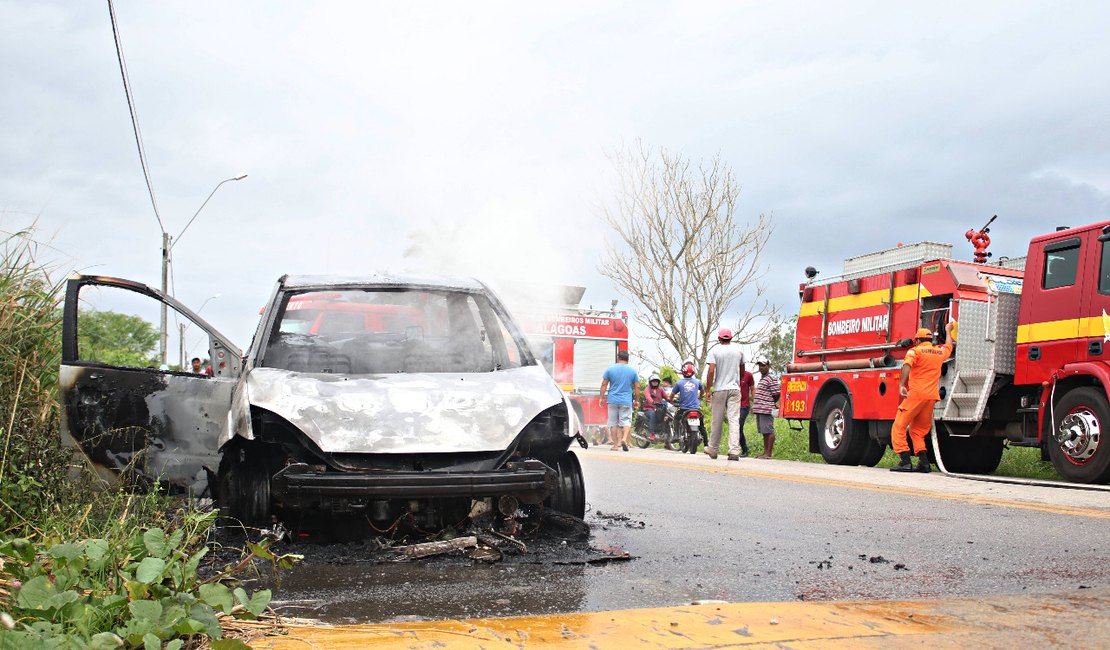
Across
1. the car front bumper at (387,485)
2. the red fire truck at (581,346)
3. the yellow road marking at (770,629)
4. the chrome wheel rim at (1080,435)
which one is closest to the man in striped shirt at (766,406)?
the chrome wheel rim at (1080,435)

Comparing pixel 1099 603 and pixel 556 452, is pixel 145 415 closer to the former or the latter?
pixel 556 452

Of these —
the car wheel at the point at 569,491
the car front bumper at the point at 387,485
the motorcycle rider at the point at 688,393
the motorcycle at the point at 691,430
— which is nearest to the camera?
the car front bumper at the point at 387,485

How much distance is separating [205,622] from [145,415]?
3320 mm

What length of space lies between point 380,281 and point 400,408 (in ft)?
4.57

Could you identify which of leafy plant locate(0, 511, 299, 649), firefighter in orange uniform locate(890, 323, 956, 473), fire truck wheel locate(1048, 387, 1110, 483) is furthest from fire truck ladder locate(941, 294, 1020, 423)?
leafy plant locate(0, 511, 299, 649)

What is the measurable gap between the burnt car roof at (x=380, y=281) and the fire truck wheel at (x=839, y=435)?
32.2 ft

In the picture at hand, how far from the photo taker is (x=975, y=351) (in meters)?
12.8

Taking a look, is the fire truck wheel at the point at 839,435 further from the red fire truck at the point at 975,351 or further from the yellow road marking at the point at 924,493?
the yellow road marking at the point at 924,493

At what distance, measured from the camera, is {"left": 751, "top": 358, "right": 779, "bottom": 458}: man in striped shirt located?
55.9 ft

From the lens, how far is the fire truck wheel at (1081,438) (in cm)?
1050

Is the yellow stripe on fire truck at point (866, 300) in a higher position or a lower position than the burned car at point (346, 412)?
higher

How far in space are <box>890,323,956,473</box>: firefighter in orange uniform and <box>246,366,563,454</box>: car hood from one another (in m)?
8.36

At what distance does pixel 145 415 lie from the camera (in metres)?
5.99

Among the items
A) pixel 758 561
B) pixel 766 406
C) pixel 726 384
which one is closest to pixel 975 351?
pixel 726 384
